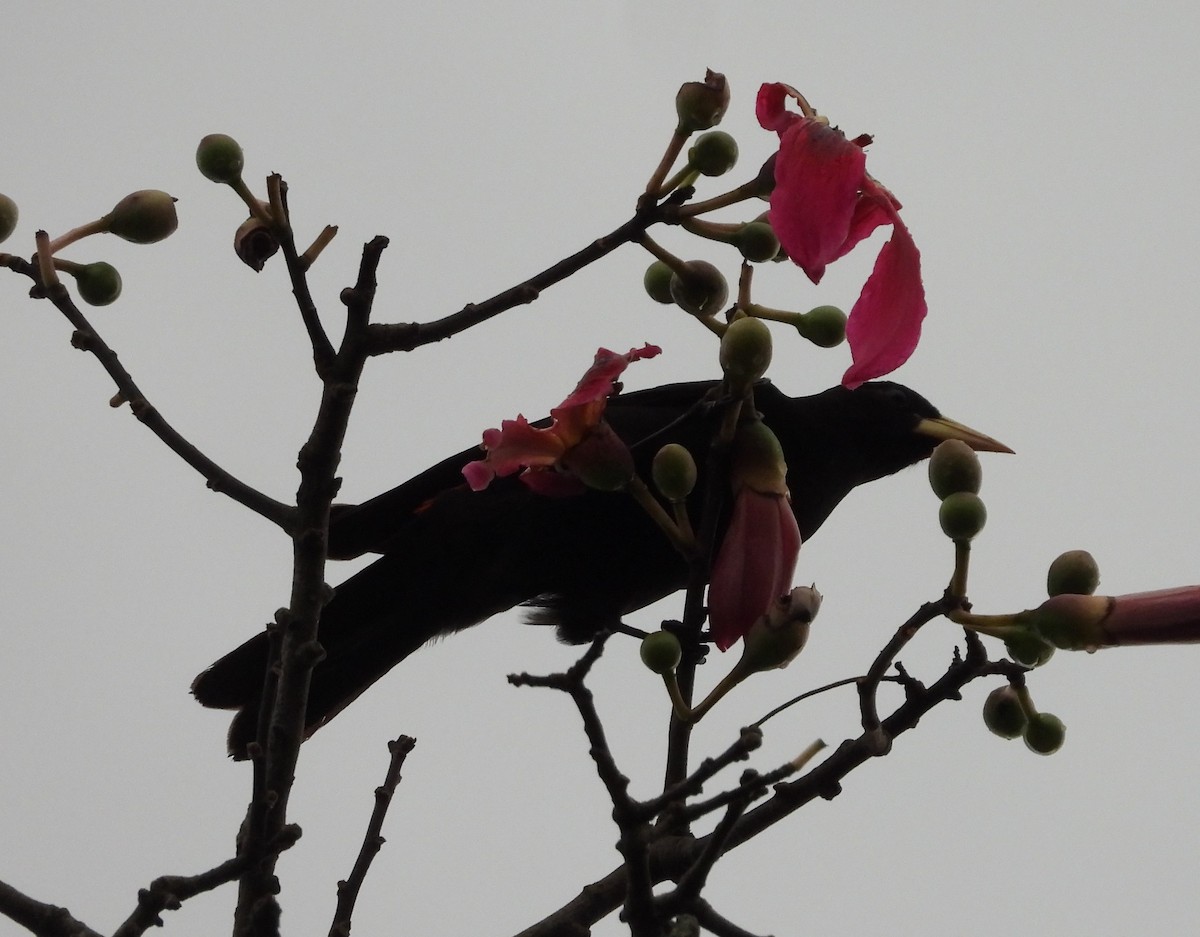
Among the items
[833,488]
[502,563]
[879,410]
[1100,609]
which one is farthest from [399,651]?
[1100,609]

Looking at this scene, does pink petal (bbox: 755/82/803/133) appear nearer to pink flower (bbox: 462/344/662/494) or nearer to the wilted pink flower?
pink flower (bbox: 462/344/662/494)

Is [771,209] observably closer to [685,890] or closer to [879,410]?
[685,890]

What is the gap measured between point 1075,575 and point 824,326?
19.1 inches

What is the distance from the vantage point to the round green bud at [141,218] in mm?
1931

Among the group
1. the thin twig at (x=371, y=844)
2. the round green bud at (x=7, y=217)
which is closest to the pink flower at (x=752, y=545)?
the thin twig at (x=371, y=844)

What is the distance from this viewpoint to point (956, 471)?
1.80m

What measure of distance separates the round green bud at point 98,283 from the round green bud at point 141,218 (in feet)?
0.19

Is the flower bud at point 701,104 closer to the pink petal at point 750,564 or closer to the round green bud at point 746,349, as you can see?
the round green bud at point 746,349

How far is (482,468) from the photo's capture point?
6.52 feet

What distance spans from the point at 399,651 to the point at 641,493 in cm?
184

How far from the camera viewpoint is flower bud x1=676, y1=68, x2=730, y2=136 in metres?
1.80

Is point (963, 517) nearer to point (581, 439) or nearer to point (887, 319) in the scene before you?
point (887, 319)

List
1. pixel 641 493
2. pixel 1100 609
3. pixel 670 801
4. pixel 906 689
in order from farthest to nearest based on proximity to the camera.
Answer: pixel 641 493
pixel 906 689
pixel 1100 609
pixel 670 801

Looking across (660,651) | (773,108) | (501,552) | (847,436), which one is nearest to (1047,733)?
(660,651)
